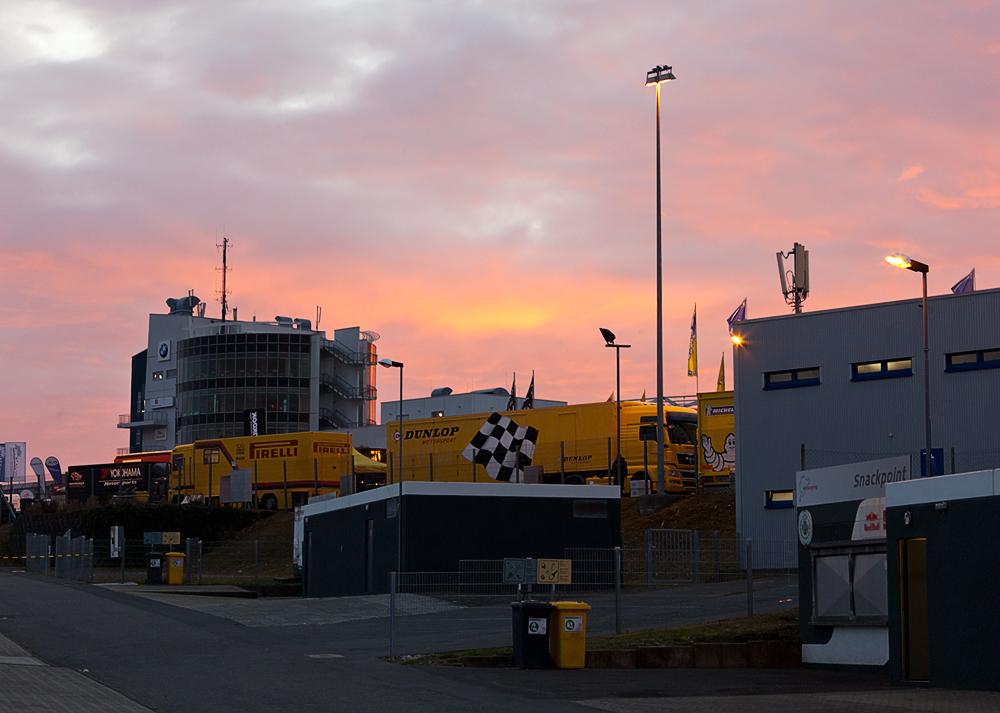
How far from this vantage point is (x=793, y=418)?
110ft

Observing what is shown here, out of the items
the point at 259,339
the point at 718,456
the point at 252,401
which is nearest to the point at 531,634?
the point at 718,456

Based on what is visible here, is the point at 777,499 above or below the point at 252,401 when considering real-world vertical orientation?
below

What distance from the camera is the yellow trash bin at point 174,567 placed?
38.1m

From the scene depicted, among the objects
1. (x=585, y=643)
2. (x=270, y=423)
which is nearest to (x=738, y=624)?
(x=585, y=643)

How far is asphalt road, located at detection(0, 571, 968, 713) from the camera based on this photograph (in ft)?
41.0

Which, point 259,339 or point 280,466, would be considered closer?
point 280,466

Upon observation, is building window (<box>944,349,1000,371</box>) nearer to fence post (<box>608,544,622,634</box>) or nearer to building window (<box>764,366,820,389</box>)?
building window (<box>764,366,820,389</box>)

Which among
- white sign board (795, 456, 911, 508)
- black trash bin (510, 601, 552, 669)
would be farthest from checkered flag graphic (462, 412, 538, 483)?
black trash bin (510, 601, 552, 669)

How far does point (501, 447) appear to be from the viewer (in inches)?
1437

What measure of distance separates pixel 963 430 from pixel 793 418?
16.0ft

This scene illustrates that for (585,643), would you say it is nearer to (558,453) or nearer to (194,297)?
(558,453)

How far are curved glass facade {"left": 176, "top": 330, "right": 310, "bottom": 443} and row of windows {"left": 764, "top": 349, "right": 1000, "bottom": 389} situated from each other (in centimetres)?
8265

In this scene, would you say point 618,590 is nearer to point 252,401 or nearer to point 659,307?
point 659,307

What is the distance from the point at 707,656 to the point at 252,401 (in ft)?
324
